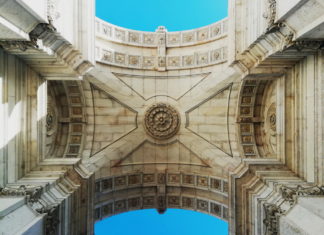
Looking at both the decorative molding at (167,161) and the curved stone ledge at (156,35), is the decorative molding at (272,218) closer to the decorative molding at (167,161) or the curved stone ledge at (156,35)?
the decorative molding at (167,161)

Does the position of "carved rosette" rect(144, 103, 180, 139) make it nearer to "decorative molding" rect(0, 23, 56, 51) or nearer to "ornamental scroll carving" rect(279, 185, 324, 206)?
"ornamental scroll carving" rect(279, 185, 324, 206)

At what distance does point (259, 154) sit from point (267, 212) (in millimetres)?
6092

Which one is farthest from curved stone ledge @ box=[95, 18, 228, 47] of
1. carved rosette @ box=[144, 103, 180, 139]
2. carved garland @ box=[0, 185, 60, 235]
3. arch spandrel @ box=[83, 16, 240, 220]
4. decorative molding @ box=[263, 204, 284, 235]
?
decorative molding @ box=[263, 204, 284, 235]

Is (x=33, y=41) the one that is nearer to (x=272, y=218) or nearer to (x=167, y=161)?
(x=272, y=218)

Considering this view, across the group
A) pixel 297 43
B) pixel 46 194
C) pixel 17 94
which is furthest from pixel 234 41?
pixel 46 194

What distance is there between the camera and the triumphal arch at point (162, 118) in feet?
28.0

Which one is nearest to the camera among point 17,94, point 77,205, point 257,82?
point 17,94

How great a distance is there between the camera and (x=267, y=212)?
9.67 metres

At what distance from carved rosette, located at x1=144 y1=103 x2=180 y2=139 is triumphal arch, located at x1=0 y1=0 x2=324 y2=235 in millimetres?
68

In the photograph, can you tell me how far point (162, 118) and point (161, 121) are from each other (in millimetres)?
210

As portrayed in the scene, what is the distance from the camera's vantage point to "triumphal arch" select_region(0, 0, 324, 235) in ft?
28.0

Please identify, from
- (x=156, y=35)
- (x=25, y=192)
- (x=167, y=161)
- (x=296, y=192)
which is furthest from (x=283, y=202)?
(x=156, y=35)

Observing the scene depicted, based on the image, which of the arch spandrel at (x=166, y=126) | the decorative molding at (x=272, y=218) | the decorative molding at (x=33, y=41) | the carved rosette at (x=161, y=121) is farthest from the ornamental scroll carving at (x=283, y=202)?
the decorative molding at (x=33, y=41)

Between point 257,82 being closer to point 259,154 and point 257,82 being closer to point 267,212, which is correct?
point 259,154
